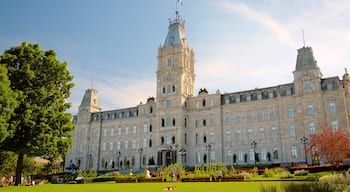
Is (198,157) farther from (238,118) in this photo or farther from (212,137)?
(238,118)

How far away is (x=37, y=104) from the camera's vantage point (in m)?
31.2

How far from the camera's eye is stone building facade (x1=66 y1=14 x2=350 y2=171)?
5519cm

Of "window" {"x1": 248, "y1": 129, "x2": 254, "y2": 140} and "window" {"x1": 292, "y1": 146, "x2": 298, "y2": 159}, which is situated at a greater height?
"window" {"x1": 248, "y1": 129, "x2": 254, "y2": 140}

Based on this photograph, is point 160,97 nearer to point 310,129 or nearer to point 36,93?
point 310,129

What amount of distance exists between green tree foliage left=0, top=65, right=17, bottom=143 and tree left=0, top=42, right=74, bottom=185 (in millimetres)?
1064

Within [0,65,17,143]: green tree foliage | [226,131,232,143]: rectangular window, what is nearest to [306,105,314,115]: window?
[226,131,232,143]: rectangular window

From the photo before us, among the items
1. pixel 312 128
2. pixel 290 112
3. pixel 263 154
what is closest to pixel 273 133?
pixel 263 154

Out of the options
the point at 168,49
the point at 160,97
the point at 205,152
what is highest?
the point at 168,49

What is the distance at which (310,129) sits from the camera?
54625mm

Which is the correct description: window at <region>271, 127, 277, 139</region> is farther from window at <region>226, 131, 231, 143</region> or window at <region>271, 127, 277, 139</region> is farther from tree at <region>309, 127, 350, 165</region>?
tree at <region>309, 127, 350, 165</region>

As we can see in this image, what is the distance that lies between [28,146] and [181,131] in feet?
126

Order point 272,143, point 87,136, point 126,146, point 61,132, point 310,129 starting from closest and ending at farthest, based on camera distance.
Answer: point 61,132, point 310,129, point 272,143, point 126,146, point 87,136

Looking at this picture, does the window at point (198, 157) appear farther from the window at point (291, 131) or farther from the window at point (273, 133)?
the window at point (291, 131)

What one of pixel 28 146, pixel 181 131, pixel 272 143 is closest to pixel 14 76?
pixel 28 146
